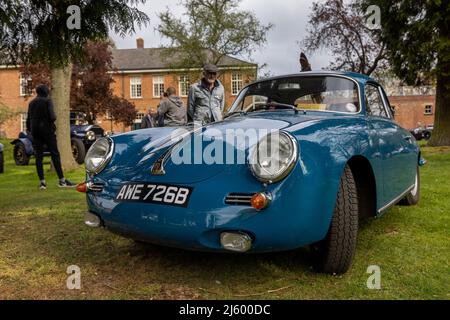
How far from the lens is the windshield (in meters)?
3.52

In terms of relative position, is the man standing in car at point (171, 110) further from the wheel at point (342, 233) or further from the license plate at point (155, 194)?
the wheel at point (342, 233)

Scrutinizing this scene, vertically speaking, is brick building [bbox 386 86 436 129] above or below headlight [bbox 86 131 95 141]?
above

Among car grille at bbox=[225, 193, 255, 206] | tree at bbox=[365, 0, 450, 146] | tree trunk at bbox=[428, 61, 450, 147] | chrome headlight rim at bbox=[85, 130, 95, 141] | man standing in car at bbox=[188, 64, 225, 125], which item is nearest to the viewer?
car grille at bbox=[225, 193, 255, 206]

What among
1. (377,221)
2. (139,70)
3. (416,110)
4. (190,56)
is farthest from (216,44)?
(416,110)

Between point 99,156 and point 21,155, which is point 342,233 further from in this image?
point 21,155

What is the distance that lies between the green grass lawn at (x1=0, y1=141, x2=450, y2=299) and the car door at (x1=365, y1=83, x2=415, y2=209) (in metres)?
0.40

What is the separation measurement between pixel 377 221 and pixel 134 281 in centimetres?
252

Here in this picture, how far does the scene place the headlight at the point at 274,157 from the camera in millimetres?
2242

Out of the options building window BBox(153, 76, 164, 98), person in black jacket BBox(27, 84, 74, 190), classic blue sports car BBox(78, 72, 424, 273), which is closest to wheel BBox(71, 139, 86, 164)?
person in black jacket BBox(27, 84, 74, 190)

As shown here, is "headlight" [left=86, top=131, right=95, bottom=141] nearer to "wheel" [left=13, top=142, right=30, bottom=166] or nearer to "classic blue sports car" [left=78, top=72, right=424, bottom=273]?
"wheel" [left=13, top=142, right=30, bottom=166]

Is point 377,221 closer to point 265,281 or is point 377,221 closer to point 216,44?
point 265,281

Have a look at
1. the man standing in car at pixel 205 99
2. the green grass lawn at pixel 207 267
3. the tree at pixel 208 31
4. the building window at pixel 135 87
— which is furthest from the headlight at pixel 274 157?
the building window at pixel 135 87

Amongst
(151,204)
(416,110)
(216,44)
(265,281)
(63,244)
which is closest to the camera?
(151,204)

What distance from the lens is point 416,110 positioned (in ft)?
174
